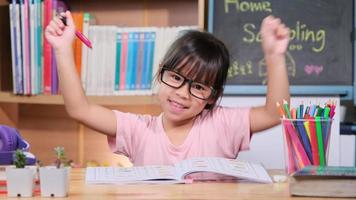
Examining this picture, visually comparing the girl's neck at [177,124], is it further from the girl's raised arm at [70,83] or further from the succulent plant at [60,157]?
the succulent plant at [60,157]

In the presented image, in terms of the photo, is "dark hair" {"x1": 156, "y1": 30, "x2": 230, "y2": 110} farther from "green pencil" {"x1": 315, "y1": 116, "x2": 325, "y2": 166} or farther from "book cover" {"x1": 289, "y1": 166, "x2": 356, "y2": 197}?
"book cover" {"x1": 289, "y1": 166, "x2": 356, "y2": 197}

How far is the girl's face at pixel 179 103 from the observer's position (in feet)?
4.43

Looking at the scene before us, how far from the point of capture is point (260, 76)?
6.63 ft

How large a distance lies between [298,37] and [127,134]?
0.88 metres

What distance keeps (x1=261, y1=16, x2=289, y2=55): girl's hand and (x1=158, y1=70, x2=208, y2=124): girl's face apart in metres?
0.22

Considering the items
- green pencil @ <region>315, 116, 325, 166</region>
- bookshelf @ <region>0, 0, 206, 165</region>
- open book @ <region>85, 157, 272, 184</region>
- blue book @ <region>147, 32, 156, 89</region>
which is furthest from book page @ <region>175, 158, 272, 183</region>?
bookshelf @ <region>0, 0, 206, 165</region>

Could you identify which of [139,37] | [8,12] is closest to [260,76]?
[139,37]

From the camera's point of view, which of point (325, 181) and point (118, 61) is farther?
point (118, 61)

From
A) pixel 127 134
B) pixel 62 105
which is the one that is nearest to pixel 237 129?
pixel 127 134

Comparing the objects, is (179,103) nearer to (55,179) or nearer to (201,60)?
(201,60)

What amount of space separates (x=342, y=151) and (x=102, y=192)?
1298 millimetres

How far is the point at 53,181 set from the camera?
842mm

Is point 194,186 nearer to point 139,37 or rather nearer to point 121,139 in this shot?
point 121,139

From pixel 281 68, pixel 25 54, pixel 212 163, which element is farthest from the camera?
pixel 25 54
